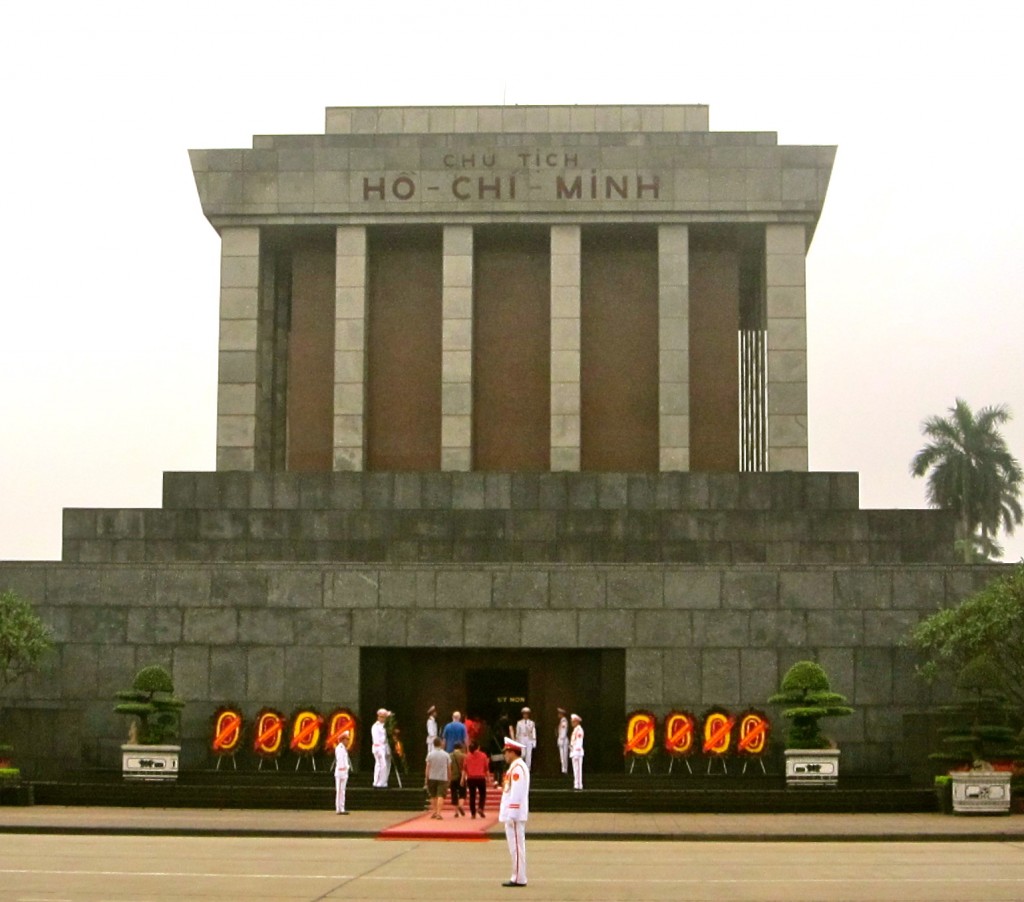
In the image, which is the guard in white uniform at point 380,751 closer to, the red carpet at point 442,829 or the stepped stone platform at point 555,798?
the stepped stone platform at point 555,798

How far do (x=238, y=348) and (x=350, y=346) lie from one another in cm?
276

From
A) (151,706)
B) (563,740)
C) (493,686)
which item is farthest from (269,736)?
(563,740)

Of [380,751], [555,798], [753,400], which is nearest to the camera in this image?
[555,798]

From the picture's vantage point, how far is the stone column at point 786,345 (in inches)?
1741

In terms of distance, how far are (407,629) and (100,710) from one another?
6.64 metres

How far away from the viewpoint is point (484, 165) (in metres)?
45.8

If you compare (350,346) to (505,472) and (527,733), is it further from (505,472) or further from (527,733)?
(527,733)

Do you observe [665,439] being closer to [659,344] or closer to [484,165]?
[659,344]

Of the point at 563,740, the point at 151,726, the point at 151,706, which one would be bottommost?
the point at 563,740

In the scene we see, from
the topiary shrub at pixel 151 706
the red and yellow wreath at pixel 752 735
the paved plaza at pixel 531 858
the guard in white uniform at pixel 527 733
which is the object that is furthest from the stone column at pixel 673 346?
the topiary shrub at pixel 151 706

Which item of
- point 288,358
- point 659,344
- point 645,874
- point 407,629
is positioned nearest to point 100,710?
point 407,629

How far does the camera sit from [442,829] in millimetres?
29016

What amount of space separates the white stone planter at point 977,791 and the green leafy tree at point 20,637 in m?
17.9

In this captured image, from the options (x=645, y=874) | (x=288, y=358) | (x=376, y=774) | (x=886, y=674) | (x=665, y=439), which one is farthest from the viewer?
(x=288, y=358)
